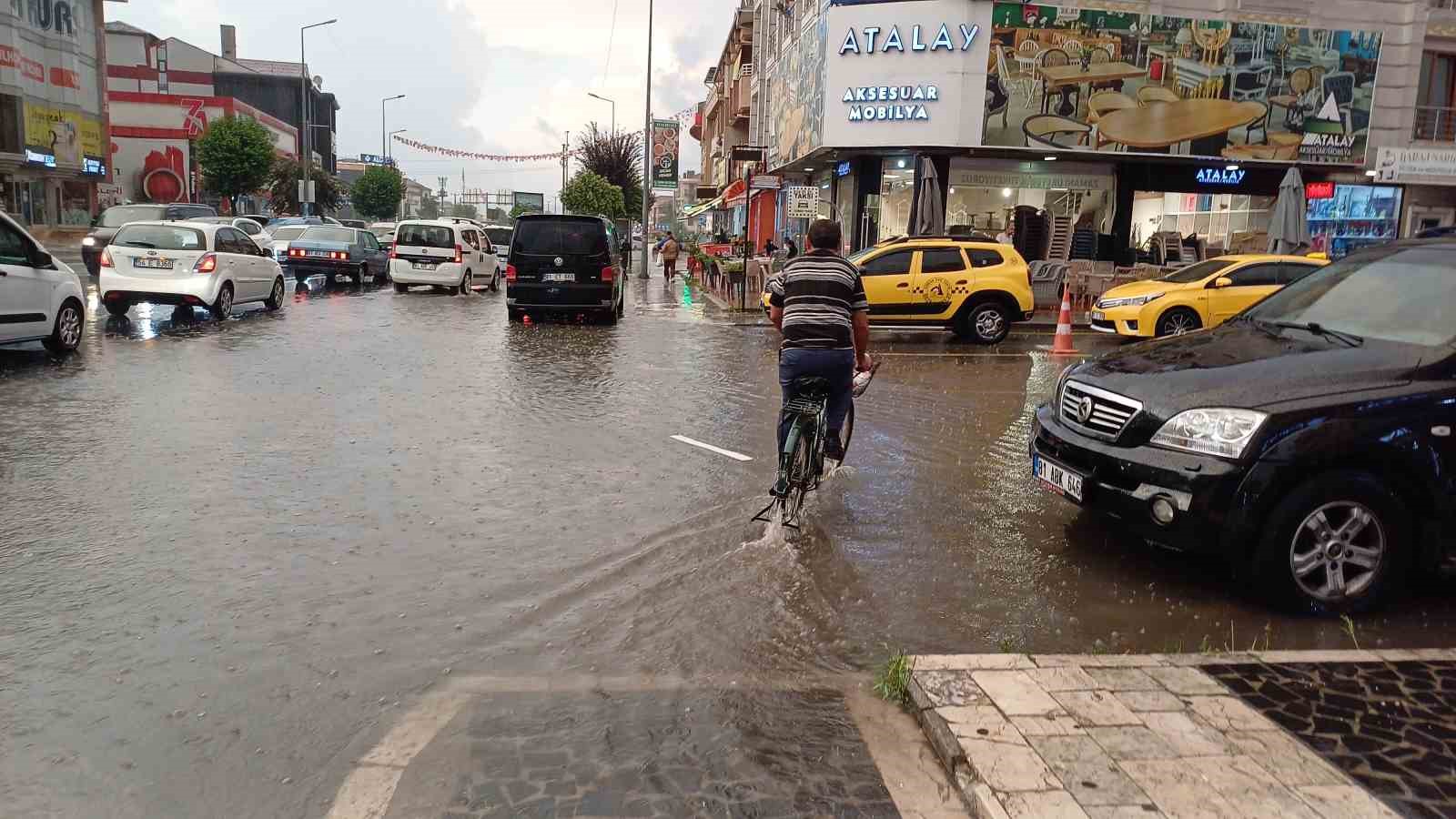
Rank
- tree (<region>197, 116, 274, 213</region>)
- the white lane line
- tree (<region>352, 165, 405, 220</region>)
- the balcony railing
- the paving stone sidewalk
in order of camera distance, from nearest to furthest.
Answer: the paving stone sidewalk → the white lane line → the balcony railing → tree (<region>197, 116, 274, 213</region>) → tree (<region>352, 165, 405, 220</region>)

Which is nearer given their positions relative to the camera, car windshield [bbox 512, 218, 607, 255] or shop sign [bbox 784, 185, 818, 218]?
car windshield [bbox 512, 218, 607, 255]

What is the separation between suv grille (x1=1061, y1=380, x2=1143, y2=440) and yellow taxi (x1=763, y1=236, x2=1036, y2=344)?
10759 millimetres

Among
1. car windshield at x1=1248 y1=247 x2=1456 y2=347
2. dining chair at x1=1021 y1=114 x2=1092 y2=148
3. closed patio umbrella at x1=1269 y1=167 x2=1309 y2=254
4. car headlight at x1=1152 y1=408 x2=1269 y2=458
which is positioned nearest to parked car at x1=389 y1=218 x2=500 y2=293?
dining chair at x1=1021 y1=114 x2=1092 y2=148

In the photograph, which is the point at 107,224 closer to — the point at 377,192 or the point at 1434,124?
the point at 1434,124

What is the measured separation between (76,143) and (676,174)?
2875 centimetres

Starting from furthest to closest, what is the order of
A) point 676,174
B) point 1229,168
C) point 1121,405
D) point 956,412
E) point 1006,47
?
point 676,174 → point 1229,168 → point 1006,47 → point 956,412 → point 1121,405

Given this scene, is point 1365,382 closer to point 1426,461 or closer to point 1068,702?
point 1426,461

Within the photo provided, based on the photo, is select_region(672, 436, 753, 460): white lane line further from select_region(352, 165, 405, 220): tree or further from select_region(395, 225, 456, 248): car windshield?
select_region(352, 165, 405, 220): tree

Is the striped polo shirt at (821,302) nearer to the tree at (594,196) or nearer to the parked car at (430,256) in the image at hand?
the parked car at (430,256)

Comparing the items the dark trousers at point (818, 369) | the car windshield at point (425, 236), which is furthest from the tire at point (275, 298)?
the dark trousers at point (818, 369)

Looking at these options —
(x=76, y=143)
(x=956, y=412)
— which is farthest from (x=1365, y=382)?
(x=76, y=143)

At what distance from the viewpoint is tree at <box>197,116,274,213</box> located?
57375mm

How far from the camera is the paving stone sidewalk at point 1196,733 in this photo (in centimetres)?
309

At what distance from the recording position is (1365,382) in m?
4.78
